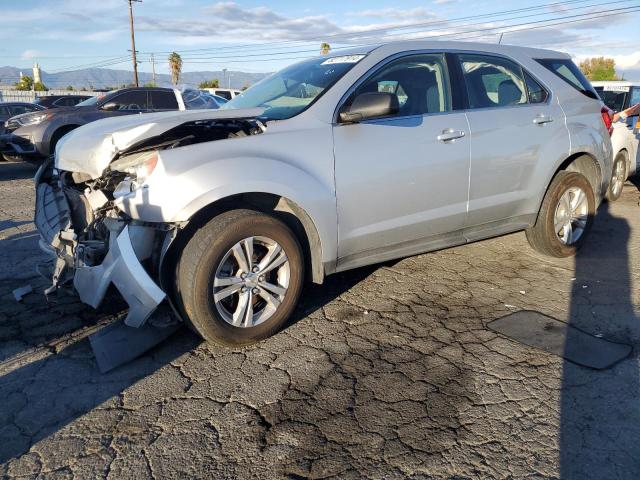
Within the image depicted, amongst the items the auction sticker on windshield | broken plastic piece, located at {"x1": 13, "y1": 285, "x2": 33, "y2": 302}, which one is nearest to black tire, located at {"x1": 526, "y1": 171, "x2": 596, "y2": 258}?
the auction sticker on windshield

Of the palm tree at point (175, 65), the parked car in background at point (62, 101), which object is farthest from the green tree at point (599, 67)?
the parked car in background at point (62, 101)

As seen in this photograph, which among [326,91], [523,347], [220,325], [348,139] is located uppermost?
[326,91]

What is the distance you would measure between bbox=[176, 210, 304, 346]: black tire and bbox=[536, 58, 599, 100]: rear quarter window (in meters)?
3.23

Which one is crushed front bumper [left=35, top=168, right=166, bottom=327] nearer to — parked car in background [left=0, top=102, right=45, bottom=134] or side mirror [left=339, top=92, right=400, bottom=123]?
side mirror [left=339, top=92, right=400, bottom=123]

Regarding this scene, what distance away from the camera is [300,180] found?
3.41 meters

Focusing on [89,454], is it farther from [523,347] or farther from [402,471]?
[523,347]

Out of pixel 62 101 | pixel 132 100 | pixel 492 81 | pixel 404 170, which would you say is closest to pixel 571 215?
pixel 492 81

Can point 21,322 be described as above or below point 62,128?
below

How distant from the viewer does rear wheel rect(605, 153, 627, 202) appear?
770cm

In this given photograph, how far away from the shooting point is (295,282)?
3.54 metres

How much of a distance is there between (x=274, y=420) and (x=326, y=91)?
7.26 feet

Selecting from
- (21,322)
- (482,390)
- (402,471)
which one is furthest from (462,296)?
(21,322)

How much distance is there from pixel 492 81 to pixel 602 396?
2.74 metres

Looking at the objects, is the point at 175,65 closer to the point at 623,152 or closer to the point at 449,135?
the point at 623,152
